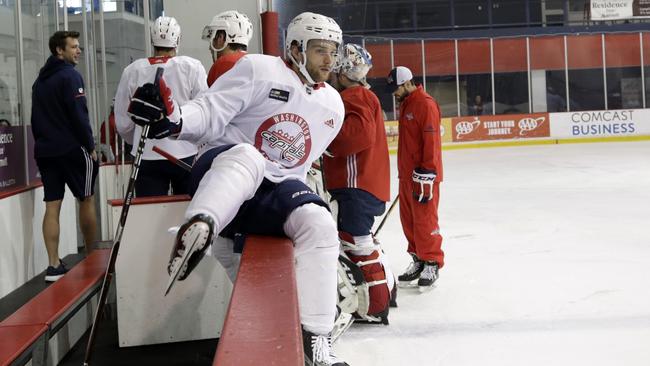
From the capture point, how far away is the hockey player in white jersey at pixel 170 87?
2975mm

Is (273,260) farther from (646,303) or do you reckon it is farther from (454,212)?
(454,212)

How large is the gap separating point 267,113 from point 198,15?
110 inches

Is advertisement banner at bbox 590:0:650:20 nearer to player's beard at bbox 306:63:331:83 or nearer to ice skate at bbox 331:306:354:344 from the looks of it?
ice skate at bbox 331:306:354:344

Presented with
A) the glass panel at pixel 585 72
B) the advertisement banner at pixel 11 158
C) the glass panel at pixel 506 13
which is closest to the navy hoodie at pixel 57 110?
the advertisement banner at pixel 11 158

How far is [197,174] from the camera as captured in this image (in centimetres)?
186

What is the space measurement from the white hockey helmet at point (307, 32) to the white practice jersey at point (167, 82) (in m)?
0.95

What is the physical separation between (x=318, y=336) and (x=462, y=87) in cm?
1506

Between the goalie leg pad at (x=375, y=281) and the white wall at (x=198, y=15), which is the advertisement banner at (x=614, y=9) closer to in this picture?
the white wall at (x=198, y=15)

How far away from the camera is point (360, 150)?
2.79 meters

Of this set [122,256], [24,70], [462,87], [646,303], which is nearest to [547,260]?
[646,303]

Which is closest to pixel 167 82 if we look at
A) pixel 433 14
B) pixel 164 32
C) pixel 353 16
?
pixel 164 32

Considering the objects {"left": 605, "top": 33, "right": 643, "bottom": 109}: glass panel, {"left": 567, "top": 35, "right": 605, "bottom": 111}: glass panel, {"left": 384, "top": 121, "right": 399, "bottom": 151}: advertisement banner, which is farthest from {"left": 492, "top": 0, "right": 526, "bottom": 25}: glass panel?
{"left": 384, "top": 121, "right": 399, "bottom": 151}: advertisement banner

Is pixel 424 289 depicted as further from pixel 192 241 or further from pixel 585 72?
pixel 585 72

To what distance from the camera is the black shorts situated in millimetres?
3518
